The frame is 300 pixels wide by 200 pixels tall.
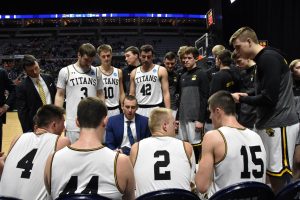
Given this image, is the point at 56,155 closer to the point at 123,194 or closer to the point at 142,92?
the point at 123,194

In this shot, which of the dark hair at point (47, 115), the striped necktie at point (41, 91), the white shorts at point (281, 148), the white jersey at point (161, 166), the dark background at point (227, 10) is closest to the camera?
the white jersey at point (161, 166)

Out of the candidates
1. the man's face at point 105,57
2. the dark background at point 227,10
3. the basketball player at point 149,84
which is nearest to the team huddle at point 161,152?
the basketball player at point 149,84

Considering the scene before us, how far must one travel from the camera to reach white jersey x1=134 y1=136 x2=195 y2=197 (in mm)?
2793

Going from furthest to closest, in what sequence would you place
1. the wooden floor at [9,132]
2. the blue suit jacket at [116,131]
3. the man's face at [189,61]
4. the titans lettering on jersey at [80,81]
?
the wooden floor at [9,132] < the man's face at [189,61] < the titans lettering on jersey at [80,81] < the blue suit jacket at [116,131]

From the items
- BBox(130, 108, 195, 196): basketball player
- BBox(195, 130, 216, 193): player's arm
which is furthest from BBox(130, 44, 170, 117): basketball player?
BBox(195, 130, 216, 193): player's arm

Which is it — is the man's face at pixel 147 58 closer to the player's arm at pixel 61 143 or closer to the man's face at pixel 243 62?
the man's face at pixel 243 62

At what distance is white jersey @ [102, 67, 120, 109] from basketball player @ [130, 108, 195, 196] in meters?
3.10

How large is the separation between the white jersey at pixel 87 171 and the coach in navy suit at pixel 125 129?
93.5 inches

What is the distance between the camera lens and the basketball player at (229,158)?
2.65 m

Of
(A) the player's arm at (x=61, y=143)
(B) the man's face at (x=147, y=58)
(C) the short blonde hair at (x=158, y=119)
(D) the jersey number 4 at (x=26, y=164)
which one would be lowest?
(D) the jersey number 4 at (x=26, y=164)

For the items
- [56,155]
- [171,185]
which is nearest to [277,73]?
[171,185]

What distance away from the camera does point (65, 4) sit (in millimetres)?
31859

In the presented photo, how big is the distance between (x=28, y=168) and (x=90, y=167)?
26.9 inches

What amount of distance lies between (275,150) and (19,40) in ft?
103
